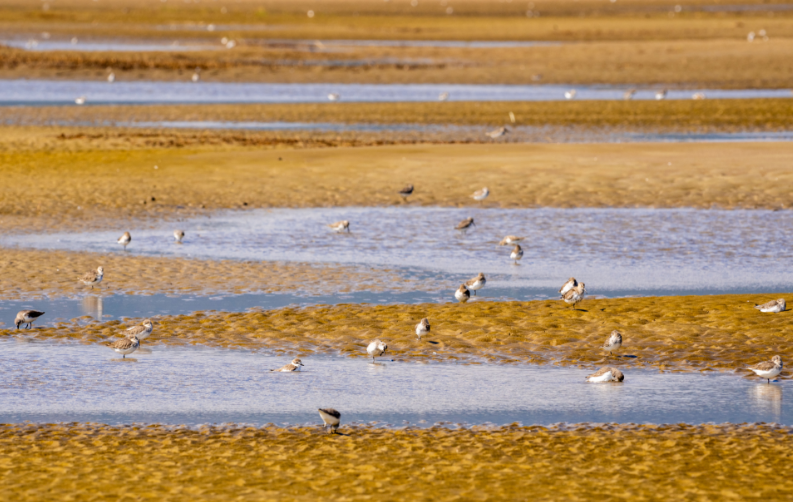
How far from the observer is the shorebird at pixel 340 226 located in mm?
23942

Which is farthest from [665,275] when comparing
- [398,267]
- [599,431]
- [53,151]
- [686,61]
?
[686,61]

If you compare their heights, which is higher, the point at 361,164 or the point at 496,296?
the point at 361,164

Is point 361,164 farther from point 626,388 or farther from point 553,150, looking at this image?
point 626,388

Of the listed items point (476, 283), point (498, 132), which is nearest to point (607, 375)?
point (476, 283)

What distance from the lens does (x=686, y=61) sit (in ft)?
209

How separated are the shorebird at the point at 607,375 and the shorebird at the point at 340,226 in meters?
11.0

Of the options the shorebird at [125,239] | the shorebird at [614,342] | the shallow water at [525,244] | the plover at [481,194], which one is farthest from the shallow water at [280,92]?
the shorebird at [614,342]

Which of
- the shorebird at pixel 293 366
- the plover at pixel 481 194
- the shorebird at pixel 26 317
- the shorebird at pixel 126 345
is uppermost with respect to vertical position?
the plover at pixel 481 194

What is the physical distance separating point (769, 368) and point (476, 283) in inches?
221

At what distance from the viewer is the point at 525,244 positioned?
22891mm

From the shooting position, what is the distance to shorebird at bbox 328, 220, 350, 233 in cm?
2394

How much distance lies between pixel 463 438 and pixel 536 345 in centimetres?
405

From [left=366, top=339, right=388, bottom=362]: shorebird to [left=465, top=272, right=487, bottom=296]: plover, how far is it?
3551mm

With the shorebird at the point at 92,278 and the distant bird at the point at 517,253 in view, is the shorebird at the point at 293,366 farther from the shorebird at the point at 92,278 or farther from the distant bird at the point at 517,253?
the distant bird at the point at 517,253
